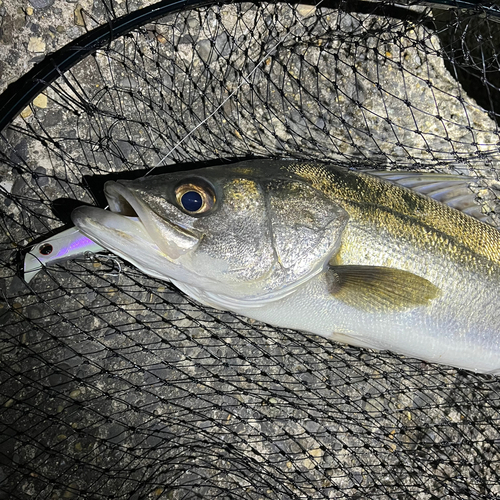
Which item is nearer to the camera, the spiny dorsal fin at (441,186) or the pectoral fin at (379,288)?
the pectoral fin at (379,288)

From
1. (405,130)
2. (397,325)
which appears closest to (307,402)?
(397,325)

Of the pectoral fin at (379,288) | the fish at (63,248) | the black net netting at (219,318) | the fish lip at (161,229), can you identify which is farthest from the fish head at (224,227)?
the black net netting at (219,318)

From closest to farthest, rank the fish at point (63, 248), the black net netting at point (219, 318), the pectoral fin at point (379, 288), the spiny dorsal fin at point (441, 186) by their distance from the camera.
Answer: the pectoral fin at point (379, 288)
the fish at point (63, 248)
the spiny dorsal fin at point (441, 186)
the black net netting at point (219, 318)

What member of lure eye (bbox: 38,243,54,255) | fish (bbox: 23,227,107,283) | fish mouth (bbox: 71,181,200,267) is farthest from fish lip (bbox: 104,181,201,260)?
lure eye (bbox: 38,243,54,255)

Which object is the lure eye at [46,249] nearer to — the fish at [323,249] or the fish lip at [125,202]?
the fish at [323,249]

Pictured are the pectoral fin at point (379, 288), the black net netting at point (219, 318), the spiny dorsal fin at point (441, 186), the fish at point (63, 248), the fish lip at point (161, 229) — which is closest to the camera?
the fish lip at point (161, 229)

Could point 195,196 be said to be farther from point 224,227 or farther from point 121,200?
point 121,200
